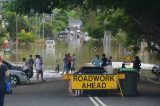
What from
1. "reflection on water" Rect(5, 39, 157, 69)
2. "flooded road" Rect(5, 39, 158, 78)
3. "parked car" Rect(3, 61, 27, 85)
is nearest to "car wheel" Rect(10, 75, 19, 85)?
"parked car" Rect(3, 61, 27, 85)

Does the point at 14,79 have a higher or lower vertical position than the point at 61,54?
lower

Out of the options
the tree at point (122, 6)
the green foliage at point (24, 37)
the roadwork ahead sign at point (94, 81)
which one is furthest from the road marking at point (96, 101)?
the green foliage at point (24, 37)

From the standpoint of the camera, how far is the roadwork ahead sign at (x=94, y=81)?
74.4 ft

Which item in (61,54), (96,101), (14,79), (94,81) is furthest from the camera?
(61,54)

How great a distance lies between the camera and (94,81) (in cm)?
2272

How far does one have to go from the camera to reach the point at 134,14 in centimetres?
2803

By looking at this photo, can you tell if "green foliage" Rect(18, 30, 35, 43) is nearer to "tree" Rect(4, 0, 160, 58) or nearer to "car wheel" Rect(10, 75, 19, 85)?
"car wheel" Rect(10, 75, 19, 85)

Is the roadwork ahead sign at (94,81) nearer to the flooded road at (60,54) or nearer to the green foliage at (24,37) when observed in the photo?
the flooded road at (60,54)

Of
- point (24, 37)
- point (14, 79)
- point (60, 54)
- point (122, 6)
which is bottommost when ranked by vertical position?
point (14, 79)

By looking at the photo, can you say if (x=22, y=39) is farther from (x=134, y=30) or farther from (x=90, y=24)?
(x=134, y=30)

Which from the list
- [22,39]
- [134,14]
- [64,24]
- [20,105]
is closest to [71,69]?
[134,14]

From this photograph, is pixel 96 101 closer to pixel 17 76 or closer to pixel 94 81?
pixel 94 81

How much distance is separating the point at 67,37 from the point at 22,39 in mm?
83172

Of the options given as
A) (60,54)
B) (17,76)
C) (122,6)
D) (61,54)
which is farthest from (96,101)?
(61,54)
